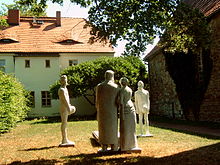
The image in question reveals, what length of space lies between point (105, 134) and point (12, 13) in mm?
26676

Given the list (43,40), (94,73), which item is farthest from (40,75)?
(94,73)

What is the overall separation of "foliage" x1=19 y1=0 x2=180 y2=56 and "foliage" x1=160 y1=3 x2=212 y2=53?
33cm

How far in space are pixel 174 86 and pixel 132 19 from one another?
12937mm

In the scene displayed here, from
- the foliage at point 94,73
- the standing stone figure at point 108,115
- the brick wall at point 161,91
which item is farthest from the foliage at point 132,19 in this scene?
the foliage at point 94,73

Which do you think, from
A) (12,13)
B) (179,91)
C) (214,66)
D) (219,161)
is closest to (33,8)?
(219,161)

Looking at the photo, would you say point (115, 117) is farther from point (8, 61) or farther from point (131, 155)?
point (8, 61)

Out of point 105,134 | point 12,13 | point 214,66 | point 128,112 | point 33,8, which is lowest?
point 105,134

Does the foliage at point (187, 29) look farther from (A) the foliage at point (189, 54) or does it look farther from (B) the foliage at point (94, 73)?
(B) the foliage at point (94, 73)

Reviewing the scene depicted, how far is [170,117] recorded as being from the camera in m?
20.2

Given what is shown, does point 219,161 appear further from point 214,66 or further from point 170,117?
point 170,117

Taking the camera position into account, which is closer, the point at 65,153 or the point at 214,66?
the point at 65,153

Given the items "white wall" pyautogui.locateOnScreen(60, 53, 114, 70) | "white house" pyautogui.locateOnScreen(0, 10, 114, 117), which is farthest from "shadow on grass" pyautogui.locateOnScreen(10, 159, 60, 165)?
"white wall" pyautogui.locateOnScreen(60, 53, 114, 70)

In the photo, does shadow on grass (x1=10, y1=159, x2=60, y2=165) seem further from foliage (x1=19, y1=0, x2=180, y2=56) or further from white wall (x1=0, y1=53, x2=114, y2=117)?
white wall (x1=0, y1=53, x2=114, y2=117)

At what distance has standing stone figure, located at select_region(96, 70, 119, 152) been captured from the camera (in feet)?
23.6
